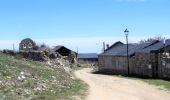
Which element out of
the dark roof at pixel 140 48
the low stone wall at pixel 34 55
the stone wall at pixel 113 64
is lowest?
the stone wall at pixel 113 64

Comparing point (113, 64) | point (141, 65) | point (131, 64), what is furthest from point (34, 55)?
point (113, 64)

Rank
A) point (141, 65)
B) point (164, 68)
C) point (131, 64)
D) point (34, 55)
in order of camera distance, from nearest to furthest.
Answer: point (164, 68), point (141, 65), point (34, 55), point (131, 64)

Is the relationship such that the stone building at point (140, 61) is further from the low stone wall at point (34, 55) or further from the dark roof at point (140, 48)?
the low stone wall at point (34, 55)

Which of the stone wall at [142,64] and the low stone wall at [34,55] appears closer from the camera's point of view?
the stone wall at [142,64]

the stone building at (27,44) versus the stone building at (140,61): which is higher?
the stone building at (27,44)

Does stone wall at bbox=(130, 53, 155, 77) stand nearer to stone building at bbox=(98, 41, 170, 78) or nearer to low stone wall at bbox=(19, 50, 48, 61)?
A: stone building at bbox=(98, 41, 170, 78)

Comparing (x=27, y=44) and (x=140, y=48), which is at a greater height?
(x=27, y=44)

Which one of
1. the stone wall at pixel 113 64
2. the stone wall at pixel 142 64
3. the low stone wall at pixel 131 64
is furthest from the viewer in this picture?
the stone wall at pixel 113 64

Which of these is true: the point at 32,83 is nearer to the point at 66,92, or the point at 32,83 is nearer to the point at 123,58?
the point at 66,92

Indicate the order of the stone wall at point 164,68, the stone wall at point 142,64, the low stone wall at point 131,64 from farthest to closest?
the low stone wall at point 131,64 < the stone wall at point 142,64 < the stone wall at point 164,68

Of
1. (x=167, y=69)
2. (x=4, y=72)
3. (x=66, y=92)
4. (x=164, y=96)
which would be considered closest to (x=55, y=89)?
(x=66, y=92)

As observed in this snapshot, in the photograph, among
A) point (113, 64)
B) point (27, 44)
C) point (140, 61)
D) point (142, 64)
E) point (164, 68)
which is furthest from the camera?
point (27, 44)

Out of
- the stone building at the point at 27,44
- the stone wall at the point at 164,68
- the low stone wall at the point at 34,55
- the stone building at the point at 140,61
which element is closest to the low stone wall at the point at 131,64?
the stone building at the point at 140,61

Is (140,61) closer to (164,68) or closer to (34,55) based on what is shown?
(164,68)
